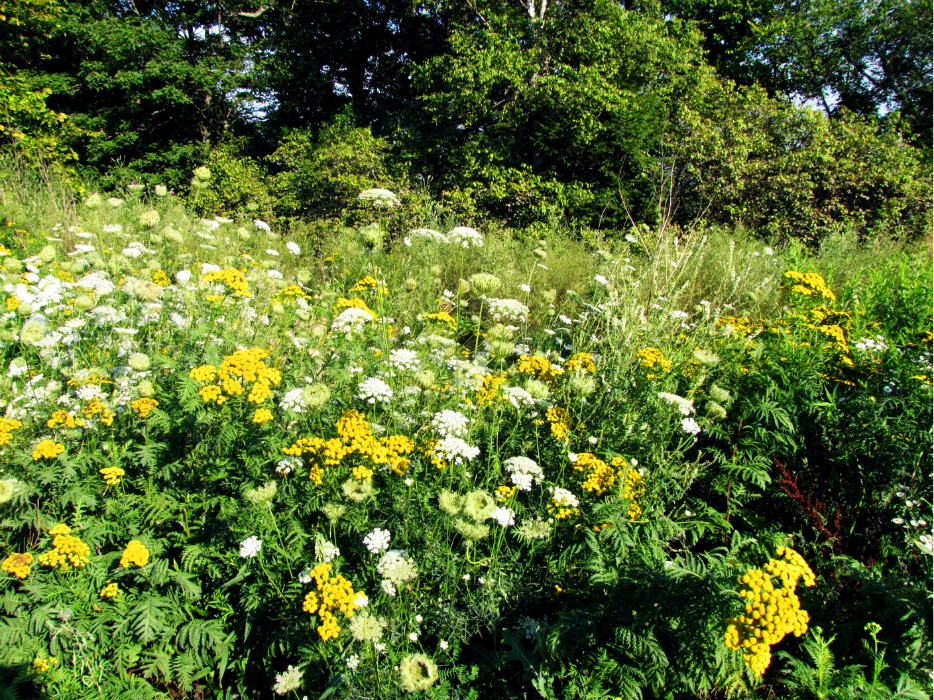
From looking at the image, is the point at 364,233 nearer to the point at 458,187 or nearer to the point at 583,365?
the point at 583,365

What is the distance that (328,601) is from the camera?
5.20 ft

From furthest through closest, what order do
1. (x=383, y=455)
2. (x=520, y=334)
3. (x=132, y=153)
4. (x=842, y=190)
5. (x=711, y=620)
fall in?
(x=132, y=153) → (x=842, y=190) → (x=520, y=334) → (x=383, y=455) → (x=711, y=620)

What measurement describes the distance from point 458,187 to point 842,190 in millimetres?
8259

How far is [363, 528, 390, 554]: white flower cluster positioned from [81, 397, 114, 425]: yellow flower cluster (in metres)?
1.25

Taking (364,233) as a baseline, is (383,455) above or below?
below

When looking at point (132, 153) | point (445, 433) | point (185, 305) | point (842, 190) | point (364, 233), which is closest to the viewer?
point (445, 433)

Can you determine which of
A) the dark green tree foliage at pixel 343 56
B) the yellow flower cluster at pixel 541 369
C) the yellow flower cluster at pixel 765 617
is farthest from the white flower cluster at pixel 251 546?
the dark green tree foliage at pixel 343 56

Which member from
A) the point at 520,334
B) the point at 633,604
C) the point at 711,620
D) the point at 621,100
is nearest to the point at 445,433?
the point at 633,604

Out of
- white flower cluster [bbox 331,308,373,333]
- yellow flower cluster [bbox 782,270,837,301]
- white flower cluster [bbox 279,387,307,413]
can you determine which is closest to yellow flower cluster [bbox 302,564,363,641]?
white flower cluster [bbox 279,387,307,413]

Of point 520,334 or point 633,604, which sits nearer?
point 633,604

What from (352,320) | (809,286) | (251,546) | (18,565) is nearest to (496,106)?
(809,286)

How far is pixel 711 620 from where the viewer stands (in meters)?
1.52

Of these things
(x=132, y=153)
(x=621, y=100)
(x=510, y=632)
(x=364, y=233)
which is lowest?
(x=132, y=153)

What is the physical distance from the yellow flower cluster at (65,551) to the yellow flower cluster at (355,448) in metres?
0.79
